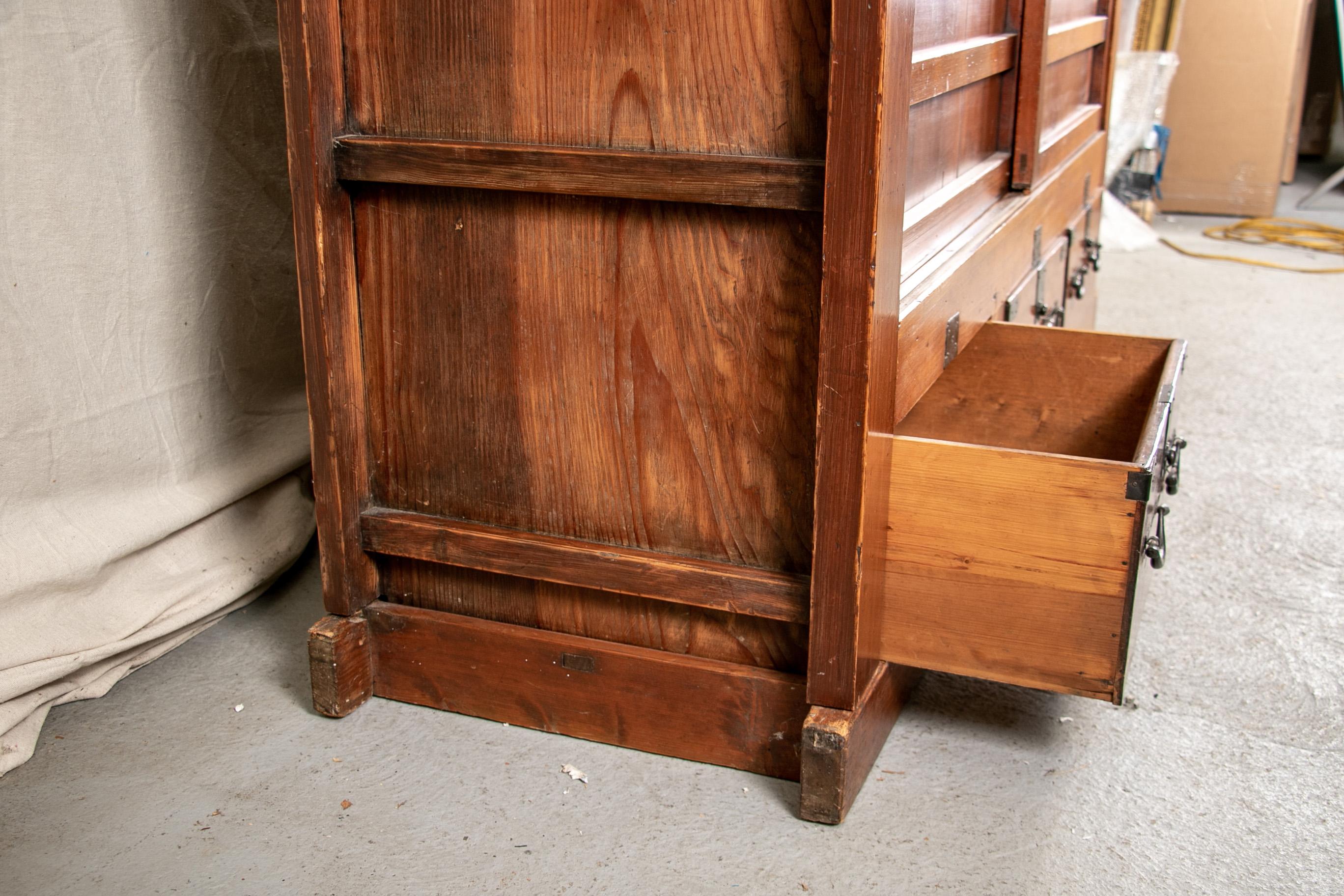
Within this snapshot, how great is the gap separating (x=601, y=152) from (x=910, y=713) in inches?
30.2

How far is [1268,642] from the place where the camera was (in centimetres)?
167

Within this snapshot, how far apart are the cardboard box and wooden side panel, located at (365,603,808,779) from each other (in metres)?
4.00

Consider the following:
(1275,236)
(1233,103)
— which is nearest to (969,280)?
(1275,236)

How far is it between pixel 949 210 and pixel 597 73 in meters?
Result: 0.56

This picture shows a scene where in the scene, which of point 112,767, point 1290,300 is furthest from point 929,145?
point 1290,300

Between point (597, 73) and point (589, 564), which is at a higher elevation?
point (597, 73)

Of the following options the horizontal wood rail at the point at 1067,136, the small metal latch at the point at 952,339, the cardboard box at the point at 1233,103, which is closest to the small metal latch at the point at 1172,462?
the small metal latch at the point at 952,339

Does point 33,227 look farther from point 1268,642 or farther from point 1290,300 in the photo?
point 1290,300

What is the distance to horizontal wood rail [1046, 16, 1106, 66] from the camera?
201cm

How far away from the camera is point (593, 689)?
4.62 feet

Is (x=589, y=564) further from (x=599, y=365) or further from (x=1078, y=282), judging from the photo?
(x=1078, y=282)

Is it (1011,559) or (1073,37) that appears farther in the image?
(1073,37)

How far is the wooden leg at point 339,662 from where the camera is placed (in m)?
1.44

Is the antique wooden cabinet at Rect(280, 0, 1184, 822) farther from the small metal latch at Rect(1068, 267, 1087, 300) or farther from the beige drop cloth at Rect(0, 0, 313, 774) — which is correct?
the small metal latch at Rect(1068, 267, 1087, 300)
